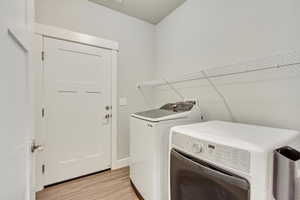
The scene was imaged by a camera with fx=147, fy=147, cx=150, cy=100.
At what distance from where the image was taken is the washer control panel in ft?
2.40

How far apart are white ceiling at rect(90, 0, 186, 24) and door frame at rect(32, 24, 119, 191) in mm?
568

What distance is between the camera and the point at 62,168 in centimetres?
199

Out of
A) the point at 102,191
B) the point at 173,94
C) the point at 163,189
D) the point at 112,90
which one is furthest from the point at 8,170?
the point at 173,94

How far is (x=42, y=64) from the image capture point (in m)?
1.85

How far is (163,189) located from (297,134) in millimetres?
1177

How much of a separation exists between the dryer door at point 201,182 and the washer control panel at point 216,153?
0.05 meters

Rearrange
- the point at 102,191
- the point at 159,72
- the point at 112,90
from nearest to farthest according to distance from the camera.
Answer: the point at 102,191
the point at 112,90
the point at 159,72

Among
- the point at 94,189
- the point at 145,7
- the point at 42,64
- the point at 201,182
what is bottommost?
the point at 94,189

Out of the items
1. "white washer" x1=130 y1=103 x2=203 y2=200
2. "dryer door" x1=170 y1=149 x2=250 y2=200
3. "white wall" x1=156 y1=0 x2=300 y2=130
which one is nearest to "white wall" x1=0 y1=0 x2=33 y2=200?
"dryer door" x1=170 y1=149 x2=250 y2=200

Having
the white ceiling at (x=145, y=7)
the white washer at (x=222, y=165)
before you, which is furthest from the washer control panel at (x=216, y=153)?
the white ceiling at (x=145, y=7)

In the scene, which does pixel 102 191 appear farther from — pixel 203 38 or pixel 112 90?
pixel 203 38

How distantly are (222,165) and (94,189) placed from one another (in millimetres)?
1697

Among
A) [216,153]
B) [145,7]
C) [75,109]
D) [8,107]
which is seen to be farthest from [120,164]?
[145,7]

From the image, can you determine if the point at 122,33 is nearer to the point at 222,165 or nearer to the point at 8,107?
the point at 8,107
